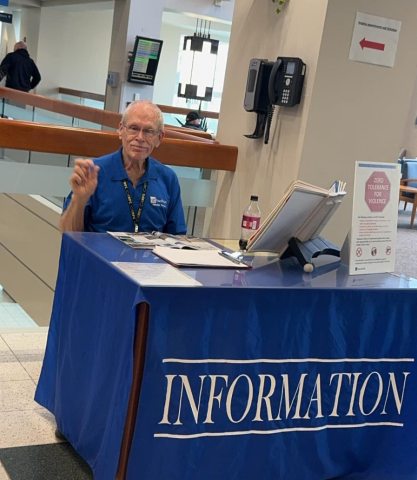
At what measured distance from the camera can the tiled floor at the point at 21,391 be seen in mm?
2764

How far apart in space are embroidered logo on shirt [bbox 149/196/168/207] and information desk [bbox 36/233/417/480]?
0.46 m

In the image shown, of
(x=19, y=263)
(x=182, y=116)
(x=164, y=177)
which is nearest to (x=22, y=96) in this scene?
(x=19, y=263)

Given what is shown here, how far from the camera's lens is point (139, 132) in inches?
117

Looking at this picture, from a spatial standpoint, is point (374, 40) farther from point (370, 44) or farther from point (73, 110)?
point (73, 110)

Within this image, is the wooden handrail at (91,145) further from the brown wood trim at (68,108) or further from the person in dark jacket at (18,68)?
the person in dark jacket at (18,68)

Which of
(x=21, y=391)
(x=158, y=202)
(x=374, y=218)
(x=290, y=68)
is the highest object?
(x=290, y=68)

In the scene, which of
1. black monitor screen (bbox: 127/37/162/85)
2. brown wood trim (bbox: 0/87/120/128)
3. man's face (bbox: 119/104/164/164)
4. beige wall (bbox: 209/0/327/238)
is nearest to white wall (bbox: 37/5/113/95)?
black monitor screen (bbox: 127/37/162/85)

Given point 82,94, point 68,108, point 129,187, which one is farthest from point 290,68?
point 82,94

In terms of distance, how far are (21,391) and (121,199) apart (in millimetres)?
963

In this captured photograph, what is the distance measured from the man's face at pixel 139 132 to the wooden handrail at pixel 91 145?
0.89 meters

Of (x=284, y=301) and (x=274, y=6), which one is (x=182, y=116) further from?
(x=284, y=301)

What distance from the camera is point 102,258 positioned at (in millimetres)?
2344

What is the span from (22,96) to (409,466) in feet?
20.6

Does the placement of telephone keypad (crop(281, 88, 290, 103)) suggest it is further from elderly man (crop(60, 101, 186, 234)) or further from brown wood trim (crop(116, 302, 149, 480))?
brown wood trim (crop(116, 302, 149, 480))
